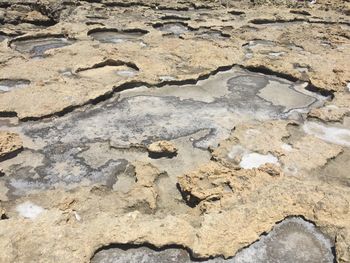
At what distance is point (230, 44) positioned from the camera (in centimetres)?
526

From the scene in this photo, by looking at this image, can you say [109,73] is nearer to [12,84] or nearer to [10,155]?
[12,84]

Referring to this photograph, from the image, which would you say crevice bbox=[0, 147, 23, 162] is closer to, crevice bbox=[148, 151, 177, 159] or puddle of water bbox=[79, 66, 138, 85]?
crevice bbox=[148, 151, 177, 159]

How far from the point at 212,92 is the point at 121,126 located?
3.49 feet

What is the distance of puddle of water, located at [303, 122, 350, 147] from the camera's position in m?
3.25

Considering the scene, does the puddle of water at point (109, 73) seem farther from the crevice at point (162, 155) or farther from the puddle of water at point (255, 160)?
the puddle of water at point (255, 160)

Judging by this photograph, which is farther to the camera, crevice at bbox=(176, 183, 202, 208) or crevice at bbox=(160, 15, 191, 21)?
crevice at bbox=(160, 15, 191, 21)

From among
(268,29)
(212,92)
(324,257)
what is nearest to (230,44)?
(268,29)

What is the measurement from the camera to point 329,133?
11.0 feet

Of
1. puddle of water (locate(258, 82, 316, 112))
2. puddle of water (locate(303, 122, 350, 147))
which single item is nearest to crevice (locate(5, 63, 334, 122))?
puddle of water (locate(258, 82, 316, 112))

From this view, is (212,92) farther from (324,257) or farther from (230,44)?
(324,257)

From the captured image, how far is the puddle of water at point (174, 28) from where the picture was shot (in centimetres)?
584

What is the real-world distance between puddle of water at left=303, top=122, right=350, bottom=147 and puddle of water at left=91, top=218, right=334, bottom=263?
1.11 metres

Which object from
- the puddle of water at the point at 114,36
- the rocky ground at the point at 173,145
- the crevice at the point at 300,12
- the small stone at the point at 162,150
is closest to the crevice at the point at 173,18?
the rocky ground at the point at 173,145

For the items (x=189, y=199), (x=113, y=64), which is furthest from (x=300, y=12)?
(x=189, y=199)
